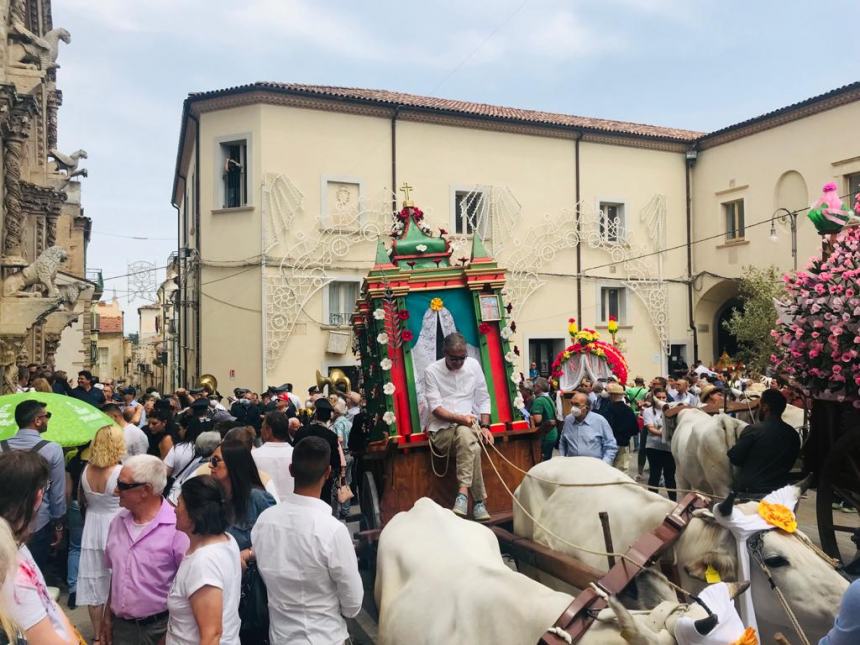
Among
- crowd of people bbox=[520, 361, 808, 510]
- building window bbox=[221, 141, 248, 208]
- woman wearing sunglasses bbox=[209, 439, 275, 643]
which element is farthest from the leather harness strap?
building window bbox=[221, 141, 248, 208]

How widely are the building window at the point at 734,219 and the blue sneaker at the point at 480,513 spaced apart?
22690 millimetres

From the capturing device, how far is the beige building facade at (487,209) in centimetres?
2209

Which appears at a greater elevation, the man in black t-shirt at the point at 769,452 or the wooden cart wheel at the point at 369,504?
the man in black t-shirt at the point at 769,452

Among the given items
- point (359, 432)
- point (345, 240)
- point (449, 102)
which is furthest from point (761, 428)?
point (449, 102)

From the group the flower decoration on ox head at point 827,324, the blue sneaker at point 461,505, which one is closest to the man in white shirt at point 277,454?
the blue sneaker at point 461,505

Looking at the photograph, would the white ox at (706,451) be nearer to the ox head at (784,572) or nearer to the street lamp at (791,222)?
the ox head at (784,572)

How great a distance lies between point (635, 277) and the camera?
26.8 metres

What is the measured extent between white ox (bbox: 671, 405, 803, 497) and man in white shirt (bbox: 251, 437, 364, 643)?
6176 millimetres

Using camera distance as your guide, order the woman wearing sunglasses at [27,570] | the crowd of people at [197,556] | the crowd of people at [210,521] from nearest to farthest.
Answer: the woman wearing sunglasses at [27,570] → the crowd of people at [197,556] → the crowd of people at [210,521]

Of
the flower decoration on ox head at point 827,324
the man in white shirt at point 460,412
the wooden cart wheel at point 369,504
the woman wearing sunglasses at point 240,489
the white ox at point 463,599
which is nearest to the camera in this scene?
the white ox at point 463,599

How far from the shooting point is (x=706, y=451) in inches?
351

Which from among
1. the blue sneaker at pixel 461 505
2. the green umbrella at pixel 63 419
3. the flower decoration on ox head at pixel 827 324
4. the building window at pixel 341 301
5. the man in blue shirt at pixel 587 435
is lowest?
the blue sneaker at pixel 461 505

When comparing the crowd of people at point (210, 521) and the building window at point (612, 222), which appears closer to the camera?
the crowd of people at point (210, 521)

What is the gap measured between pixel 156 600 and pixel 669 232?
26.0 meters
